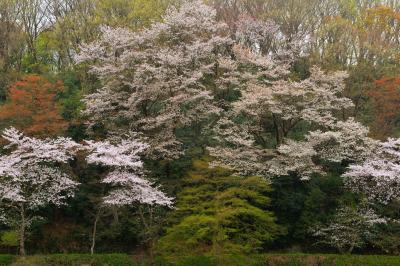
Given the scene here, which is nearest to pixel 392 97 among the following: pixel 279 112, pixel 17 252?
pixel 279 112

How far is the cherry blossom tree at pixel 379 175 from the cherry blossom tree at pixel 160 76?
7501mm

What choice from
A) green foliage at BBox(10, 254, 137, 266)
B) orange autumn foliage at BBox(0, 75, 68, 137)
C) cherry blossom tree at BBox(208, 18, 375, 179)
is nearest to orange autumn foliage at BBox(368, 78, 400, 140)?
cherry blossom tree at BBox(208, 18, 375, 179)

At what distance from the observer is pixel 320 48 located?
98.3 ft

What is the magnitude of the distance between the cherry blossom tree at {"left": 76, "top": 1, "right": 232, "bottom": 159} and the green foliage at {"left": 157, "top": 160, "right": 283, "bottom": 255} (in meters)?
5.59

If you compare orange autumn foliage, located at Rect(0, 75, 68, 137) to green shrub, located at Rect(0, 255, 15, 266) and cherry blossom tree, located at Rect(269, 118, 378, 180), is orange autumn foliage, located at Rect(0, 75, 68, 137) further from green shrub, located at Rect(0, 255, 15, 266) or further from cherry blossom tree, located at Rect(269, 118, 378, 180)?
cherry blossom tree, located at Rect(269, 118, 378, 180)

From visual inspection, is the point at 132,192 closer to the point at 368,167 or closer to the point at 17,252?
the point at 17,252

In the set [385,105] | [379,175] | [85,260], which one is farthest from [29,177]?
[385,105]

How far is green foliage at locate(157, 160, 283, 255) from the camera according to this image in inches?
655

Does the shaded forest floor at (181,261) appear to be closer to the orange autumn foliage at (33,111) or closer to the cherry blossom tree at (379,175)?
the cherry blossom tree at (379,175)

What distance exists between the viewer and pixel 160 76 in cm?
2366

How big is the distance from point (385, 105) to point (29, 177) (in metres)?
18.1

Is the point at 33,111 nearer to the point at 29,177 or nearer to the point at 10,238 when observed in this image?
the point at 29,177

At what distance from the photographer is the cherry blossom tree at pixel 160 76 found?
23688 millimetres

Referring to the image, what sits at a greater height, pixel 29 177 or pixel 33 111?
pixel 33 111
